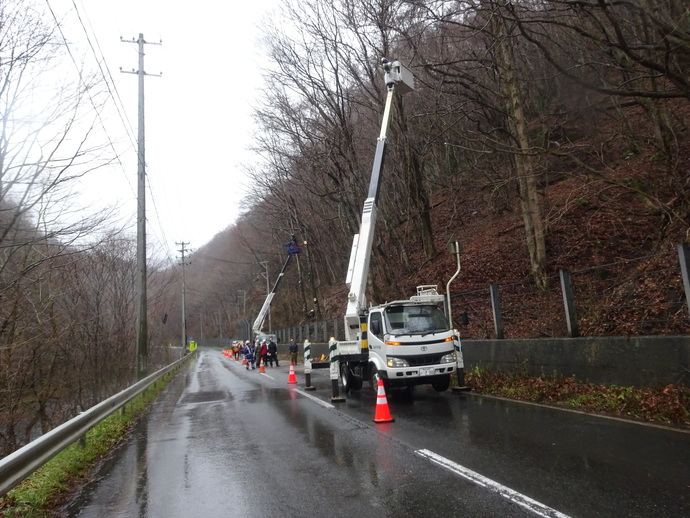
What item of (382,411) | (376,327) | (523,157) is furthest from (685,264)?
(523,157)

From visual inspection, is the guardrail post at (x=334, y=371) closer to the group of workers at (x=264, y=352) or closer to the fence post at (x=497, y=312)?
the fence post at (x=497, y=312)

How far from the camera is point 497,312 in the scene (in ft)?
42.4

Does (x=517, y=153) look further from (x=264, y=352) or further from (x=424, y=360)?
(x=264, y=352)

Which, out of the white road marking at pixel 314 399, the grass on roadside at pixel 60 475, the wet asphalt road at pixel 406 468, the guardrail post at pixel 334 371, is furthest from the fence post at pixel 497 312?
the grass on roadside at pixel 60 475

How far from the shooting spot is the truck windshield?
→ 1123 centimetres

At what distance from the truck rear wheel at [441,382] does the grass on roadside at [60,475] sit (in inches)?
267

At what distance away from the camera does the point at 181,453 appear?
756cm

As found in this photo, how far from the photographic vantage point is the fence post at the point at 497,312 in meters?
12.8

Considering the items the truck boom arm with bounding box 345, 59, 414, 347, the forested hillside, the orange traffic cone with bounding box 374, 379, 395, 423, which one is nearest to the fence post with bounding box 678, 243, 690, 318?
the forested hillside

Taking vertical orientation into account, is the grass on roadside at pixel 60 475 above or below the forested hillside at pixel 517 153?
below

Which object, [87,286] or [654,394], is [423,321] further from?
[87,286]

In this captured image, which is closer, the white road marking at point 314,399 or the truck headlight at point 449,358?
the truck headlight at point 449,358

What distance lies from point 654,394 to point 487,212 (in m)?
18.7

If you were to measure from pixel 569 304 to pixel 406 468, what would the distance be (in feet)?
20.9
